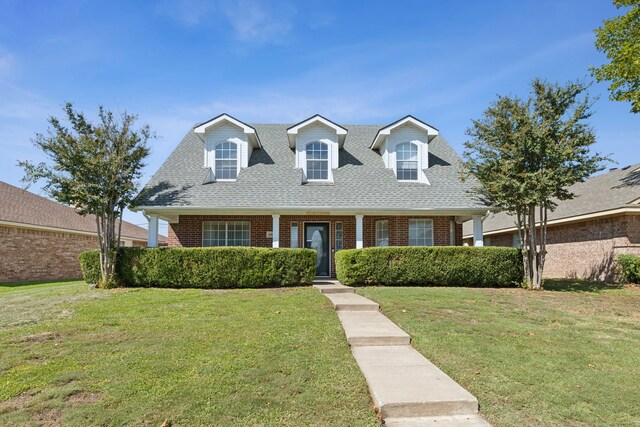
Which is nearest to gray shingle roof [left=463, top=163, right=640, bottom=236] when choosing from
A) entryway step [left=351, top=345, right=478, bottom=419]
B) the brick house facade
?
the brick house facade

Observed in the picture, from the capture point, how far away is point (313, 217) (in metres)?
14.6

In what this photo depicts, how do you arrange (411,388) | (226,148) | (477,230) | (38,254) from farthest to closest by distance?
(38,254), (226,148), (477,230), (411,388)

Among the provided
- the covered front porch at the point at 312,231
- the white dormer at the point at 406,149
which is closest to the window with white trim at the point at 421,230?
the covered front porch at the point at 312,231

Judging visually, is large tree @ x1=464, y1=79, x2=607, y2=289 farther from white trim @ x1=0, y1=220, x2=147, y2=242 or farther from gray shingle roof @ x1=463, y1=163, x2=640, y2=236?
white trim @ x1=0, y1=220, x2=147, y2=242

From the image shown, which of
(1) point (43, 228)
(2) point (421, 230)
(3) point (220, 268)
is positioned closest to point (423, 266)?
(2) point (421, 230)

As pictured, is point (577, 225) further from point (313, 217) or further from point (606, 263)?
point (313, 217)

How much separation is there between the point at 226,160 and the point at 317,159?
335 cm

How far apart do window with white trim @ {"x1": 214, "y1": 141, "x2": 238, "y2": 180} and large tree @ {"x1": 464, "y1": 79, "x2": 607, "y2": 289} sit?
8494 millimetres

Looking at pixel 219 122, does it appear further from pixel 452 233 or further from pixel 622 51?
pixel 622 51

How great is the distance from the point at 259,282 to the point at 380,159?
Answer: 24.0 feet

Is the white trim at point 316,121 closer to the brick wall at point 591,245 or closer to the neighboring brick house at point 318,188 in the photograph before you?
the neighboring brick house at point 318,188

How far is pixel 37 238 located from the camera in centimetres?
1802

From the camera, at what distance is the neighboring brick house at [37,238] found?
16578 mm

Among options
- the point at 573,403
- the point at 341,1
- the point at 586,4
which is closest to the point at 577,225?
the point at 586,4
